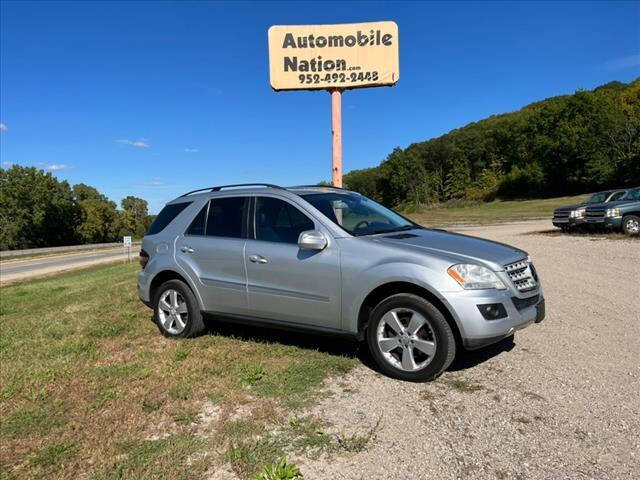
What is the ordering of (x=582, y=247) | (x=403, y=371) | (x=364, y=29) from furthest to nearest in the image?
(x=582, y=247) < (x=364, y=29) < (x=403, y=371)

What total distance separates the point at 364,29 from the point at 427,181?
98.7 meters

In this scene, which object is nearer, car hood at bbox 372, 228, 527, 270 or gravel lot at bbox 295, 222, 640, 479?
gravel lot at bbox 295, 222, 640, 479

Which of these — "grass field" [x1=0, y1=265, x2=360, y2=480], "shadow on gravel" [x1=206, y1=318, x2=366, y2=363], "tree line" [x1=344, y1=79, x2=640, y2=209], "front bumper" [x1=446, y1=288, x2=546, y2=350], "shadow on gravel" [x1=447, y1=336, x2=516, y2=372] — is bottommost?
"grass field" [x1=0, y1=265, x2=360, y2=480]

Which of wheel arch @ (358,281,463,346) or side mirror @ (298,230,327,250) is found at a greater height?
side mirror @ (298,230,327,250)

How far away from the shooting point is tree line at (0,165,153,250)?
76.0 metres

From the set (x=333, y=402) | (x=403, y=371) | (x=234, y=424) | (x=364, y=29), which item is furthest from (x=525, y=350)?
(x=364, y=29)

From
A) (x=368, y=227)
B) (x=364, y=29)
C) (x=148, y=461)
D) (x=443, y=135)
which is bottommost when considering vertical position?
(x=148, y=461)

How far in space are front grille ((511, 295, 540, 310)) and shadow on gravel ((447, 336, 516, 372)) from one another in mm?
454

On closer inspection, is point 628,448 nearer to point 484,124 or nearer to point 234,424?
point 234,424

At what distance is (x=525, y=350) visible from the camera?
483 centimetres

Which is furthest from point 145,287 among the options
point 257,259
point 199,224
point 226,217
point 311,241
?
point 311,241

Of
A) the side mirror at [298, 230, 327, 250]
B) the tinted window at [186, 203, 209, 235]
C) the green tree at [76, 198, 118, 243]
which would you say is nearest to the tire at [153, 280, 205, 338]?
the tinted window at [186, 203, 209, 235]

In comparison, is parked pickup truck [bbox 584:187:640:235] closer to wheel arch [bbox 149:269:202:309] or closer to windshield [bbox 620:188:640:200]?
windshield [bbox 620:188:640:200]

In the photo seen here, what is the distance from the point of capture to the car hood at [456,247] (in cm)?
405
